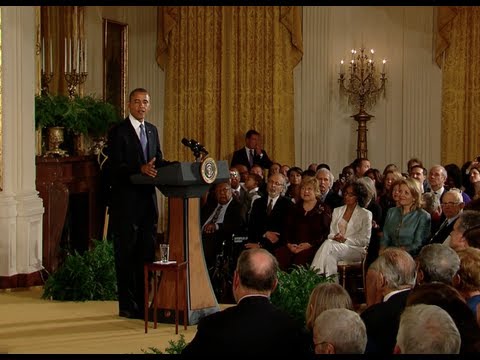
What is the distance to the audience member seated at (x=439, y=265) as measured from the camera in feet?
14.2

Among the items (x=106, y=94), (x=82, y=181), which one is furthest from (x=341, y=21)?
(x=82, y=181)

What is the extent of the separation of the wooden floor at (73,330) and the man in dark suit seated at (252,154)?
545 centimetres

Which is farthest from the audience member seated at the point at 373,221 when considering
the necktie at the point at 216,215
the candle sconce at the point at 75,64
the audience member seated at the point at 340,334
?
the audience member seated at the point at 340,334

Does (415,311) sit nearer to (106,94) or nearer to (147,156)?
(147,156)

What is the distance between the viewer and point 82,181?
9.78 m

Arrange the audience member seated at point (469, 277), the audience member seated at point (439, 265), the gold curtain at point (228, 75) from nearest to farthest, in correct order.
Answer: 1. the audience member seated at point (469, 277)
2. the audience member seated at point (439, 265)
3. the gold curtain at point (228, 75)

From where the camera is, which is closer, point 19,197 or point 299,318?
point 299,318

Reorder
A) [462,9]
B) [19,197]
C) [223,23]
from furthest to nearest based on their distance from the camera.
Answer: [223,23]
[462,9]
[19,197]

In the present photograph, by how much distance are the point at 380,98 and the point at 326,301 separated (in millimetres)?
9539

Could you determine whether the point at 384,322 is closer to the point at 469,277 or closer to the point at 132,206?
the point at 469,277

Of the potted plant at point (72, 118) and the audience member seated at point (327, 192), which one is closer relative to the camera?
the audience member seated at point (327, 192)

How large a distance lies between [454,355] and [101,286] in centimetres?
516

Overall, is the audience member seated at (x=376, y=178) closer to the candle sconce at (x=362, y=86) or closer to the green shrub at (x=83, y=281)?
the candle sconce at (x=362, y=86)

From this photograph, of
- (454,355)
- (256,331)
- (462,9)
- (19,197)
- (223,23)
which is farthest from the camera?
(223,23)
